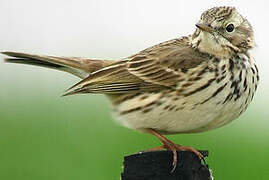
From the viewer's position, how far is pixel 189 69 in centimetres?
825

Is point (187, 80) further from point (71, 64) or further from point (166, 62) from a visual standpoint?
point (71, 64)

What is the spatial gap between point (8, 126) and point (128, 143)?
1.26 meters

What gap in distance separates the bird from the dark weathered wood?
0.98 metres

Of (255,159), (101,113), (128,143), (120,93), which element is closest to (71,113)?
(101,113)

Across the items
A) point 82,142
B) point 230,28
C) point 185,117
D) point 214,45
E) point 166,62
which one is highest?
point 230,28

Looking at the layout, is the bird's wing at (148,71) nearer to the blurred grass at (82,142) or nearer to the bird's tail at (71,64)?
the bird's tail at (71,64)

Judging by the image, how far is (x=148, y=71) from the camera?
855 cm

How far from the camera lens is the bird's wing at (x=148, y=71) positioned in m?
8.30

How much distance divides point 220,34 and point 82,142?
7.96 feet

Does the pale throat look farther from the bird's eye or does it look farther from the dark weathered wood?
the dark weathered wood

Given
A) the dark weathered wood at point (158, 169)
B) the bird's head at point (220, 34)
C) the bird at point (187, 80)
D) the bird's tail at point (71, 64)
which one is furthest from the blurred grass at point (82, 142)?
the dark weathered wood at point (158, 169)

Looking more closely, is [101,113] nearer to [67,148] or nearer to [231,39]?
[67,148]

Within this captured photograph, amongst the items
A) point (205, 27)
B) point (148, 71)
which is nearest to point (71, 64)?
point (148, 71)

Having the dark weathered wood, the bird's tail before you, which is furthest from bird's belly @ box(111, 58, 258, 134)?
the dark weathered wood
